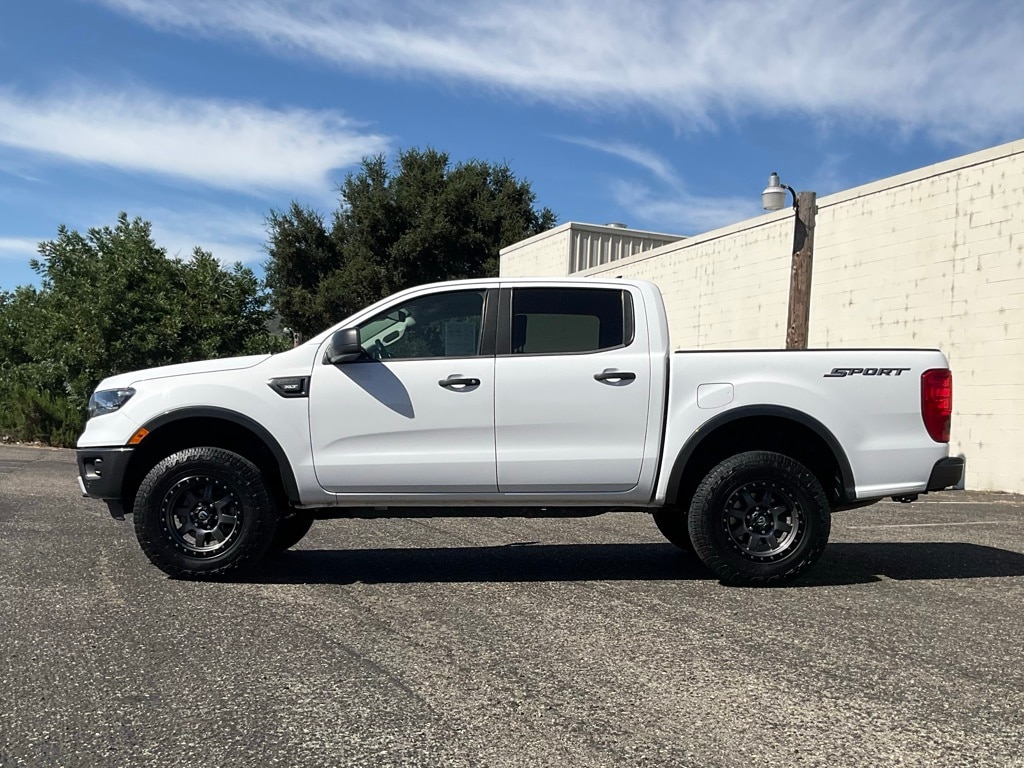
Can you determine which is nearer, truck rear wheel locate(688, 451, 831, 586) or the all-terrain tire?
truck rear wheel locate(688, 451, 831, 586)

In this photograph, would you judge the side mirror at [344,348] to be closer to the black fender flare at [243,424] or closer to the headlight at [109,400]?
the black fender flare at [243,424]

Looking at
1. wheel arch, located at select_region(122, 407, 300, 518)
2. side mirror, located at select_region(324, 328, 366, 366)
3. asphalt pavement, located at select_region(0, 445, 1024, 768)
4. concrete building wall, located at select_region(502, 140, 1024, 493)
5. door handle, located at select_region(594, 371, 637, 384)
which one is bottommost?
asphalt pavement, located at select_region(0, 445, 1024, 768)

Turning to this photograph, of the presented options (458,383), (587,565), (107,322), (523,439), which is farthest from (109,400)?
(107,322)

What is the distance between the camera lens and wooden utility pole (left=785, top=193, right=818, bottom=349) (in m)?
13.2

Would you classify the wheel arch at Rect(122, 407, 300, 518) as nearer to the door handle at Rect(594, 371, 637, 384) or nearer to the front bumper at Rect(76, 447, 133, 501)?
the front bumper at Rect(76, 447, 133, 501)

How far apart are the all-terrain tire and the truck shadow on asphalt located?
0.31 feet

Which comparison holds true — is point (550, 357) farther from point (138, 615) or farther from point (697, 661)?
point (138, 615)

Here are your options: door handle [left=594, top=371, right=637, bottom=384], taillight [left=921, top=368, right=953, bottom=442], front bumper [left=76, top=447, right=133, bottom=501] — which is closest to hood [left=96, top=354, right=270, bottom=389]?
front bumper [left=76, top=447, right=133, bottom=501]

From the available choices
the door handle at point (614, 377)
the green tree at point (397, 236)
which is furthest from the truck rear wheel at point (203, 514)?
the green tree at point (397, 236)

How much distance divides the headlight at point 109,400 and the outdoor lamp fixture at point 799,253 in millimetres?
9889

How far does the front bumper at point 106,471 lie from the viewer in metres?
5.71

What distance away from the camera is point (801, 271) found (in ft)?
Answer: 43.9

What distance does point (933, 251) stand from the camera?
12250 mm

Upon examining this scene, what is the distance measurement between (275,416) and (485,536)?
2656mm
